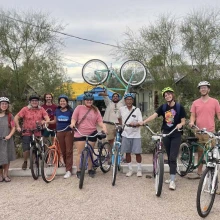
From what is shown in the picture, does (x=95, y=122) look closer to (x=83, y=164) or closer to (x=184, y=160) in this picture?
(x=83, y=164)

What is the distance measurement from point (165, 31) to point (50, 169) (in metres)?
13.7

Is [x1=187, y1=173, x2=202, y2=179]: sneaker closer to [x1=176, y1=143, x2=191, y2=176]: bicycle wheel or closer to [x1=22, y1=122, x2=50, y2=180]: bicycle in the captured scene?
[x1=176, y1=143, x2=191, y2=176]: bicycle wheel

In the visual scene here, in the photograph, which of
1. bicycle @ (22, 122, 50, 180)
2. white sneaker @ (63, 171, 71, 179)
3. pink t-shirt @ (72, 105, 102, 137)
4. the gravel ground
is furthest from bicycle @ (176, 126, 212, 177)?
bicycle @ (22, 122, 50, 180)

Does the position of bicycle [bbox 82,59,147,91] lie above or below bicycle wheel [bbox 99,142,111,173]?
above

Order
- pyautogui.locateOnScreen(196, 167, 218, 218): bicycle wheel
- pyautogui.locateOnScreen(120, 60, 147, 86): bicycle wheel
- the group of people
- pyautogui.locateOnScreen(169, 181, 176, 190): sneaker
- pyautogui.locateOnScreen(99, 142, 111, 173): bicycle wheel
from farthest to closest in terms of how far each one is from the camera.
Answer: pyautogui.locateOnScreen(120, 60, 147, 86): bicycle wheel
pyautogui.locateOnScreen(99, 142, 111, 173): bicycle wheel
the group of people
pyautogui.locateOnScreen(169, 181, 176, 190): sneaker
pyautogui.locateOnScreen(196, 167, 218, 218): bicycle wheel

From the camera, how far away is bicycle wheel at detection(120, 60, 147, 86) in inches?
323

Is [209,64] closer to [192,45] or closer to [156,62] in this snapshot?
[192,45]

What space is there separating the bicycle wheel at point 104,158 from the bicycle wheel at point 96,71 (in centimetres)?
239

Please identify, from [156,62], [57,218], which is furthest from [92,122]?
[156,62]

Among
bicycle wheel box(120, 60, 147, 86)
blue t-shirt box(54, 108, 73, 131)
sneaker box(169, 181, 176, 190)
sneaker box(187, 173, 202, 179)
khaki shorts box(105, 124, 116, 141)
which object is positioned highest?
bicycle wheel box(120, 60, 147, 86)

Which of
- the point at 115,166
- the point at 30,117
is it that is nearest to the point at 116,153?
the point at 115,166

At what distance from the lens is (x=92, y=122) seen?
5910 mm

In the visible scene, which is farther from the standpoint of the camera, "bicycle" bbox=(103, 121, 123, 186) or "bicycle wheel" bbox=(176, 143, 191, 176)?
"bicycle wheel" bbox=(176, 143, 191, 176)

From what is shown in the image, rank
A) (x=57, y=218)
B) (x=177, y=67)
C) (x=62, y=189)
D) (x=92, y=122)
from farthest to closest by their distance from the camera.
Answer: (x=177, y=67)
(x=92, y=122)
(x=62, y=189)
(x=57, y=218)
